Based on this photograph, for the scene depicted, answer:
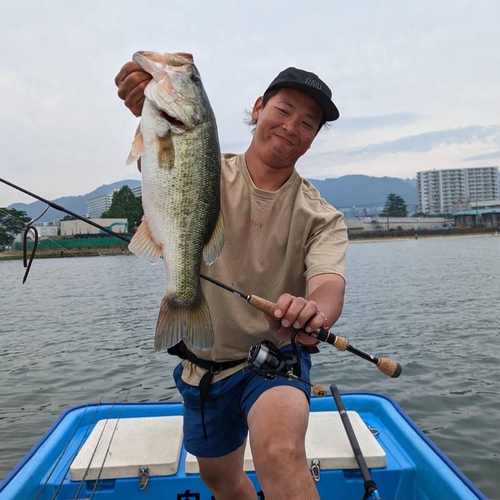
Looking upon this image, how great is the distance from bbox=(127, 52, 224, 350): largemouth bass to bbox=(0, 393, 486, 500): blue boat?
1.91m

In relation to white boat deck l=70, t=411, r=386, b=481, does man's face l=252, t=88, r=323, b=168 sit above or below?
above

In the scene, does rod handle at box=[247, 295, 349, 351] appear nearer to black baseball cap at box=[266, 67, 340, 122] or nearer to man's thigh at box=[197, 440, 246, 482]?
man's thigh at box=[197, 440, 246, 482]

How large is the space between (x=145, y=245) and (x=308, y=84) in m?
1.41

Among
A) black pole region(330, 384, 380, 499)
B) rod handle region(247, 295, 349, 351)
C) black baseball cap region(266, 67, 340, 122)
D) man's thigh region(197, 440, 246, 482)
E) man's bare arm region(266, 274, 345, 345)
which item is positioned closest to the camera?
man's bare arm region(266, 274, 345, 345)

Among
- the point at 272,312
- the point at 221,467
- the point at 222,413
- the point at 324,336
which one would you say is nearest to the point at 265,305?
the point at 272,312

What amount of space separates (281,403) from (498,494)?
455 cm

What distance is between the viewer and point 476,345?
12.2 m

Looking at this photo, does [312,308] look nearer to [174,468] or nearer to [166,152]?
[166,152]

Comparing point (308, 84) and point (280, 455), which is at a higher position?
point (308, 84)

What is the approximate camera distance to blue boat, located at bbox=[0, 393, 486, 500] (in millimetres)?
3988

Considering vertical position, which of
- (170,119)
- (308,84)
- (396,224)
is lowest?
(396,224)

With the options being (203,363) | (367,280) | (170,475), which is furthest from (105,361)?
(367,280)

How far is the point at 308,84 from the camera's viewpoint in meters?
3.08

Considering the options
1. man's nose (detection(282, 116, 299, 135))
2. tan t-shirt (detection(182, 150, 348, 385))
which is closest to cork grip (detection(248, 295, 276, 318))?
tan t-shirt (detection(182, 150, 348, 385))
